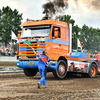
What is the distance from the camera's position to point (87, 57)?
1545cm

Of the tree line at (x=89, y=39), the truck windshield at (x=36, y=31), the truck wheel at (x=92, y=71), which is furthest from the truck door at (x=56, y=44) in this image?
the tree line at (x=89, y=39)

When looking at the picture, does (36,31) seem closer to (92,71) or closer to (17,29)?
(92,71)

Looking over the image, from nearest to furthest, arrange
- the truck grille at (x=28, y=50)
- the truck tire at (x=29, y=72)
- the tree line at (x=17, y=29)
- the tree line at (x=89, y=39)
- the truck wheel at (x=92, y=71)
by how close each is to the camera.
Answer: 1. the truck grille at (x=28, y=50)
2. the truck tire at (x=29, y=72)
3. the truck wheel at (x=92, y=71)
4. the tree line at (x=17, y=29)
5. the tree line at (x=89, y=39)

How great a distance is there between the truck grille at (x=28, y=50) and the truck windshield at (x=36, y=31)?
1.72ft

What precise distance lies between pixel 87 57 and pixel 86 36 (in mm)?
59107

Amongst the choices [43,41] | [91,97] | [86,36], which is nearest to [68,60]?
[43,41]

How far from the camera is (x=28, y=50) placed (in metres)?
13.5

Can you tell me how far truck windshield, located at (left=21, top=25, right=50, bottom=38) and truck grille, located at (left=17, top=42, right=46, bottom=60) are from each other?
0.52m

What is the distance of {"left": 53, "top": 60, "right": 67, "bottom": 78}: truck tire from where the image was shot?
43.8 feet

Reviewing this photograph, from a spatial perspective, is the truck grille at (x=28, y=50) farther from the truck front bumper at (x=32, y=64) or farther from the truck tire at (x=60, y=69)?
the truck tire at (x=60, y=69)

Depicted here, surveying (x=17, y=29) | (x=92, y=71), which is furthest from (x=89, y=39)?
(x=92, y=71)

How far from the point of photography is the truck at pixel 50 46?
13164 millimetres

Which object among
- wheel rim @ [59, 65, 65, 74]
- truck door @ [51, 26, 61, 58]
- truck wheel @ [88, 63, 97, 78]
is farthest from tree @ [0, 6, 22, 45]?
wheel rim @ [59, 65, 65, 74]

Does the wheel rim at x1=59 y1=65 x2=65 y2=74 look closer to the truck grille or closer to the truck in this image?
the truck
